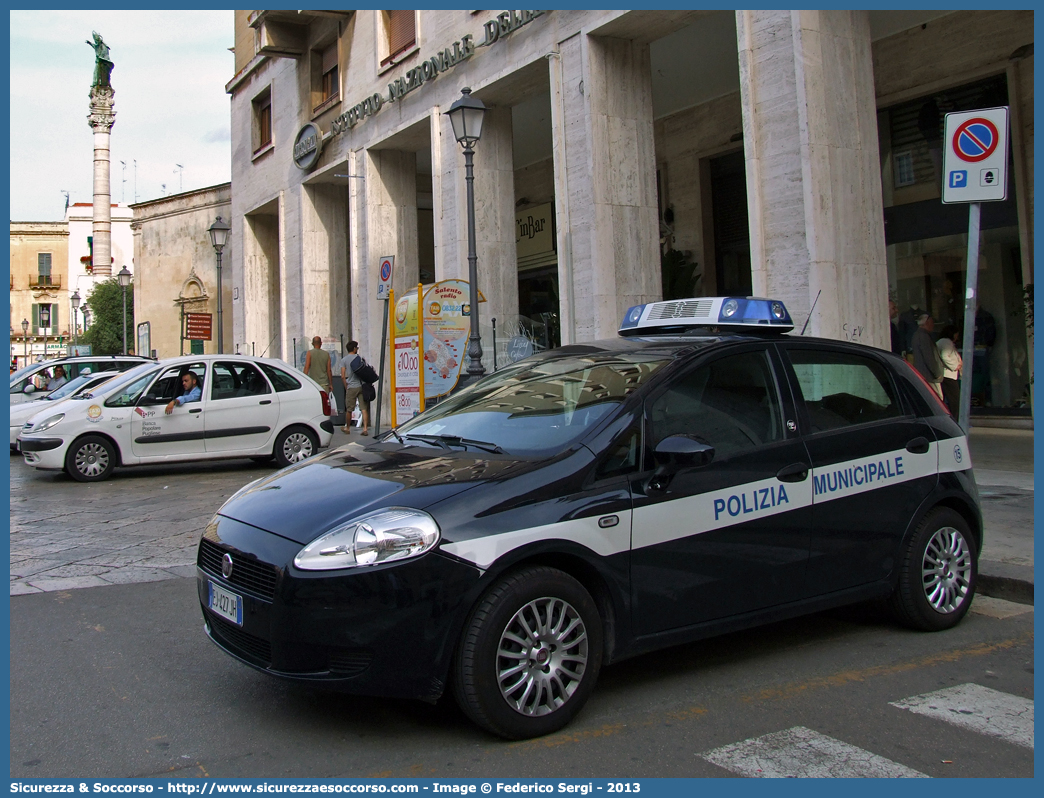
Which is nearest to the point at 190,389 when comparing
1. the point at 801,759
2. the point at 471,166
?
the point at 471,166

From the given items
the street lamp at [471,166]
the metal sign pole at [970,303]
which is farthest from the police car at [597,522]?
the street lamp at [471,166]

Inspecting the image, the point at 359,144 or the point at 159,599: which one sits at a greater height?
the point at 359,144

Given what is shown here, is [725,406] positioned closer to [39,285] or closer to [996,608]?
[996,608]

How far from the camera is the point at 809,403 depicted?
Result: 15.7 feet

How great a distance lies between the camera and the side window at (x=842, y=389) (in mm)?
4816

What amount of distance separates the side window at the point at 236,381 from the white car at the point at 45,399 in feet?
9.62

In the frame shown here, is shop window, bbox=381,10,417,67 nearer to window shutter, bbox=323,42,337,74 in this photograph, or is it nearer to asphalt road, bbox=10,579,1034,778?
window shutter, bbox=323,42,337,74

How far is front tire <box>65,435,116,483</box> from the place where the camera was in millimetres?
12531

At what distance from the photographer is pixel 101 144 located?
56562mm

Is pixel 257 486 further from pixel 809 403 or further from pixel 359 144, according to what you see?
pixel 359 144

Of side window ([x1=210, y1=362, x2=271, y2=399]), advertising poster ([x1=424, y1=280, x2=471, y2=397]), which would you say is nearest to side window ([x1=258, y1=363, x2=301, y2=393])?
side window ([x1=210, y1=362, x2=271, y2=399])

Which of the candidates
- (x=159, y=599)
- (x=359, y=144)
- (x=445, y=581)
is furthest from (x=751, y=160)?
(x=359, y=144)

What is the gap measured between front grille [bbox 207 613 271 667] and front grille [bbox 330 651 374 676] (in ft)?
1.03

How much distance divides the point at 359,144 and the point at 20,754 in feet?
67.7
